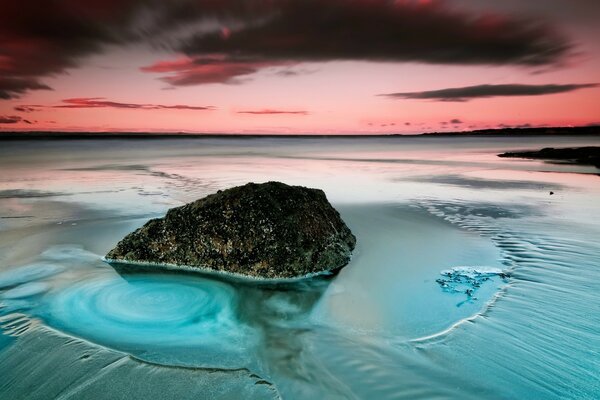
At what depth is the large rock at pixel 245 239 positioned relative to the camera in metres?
5.13

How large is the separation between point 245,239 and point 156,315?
1.56 meters

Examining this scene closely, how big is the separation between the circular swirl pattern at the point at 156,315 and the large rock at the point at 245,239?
0.43m

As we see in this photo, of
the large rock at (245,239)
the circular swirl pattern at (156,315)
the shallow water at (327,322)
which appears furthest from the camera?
the large rock at (245,239)

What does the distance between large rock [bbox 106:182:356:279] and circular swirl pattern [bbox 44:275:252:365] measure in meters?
0.43

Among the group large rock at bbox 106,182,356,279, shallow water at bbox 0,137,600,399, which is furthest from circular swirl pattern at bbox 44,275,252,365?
large rock at bbox 106,182,356,279

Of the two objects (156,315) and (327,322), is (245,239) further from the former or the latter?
(327,322)

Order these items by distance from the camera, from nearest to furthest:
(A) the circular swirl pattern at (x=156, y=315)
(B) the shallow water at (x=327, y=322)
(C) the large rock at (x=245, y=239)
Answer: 1. (B) the shallow water at (x=327, y=322)
2. (A) the circular swirl pattern at (x=156, y=315)
3. (C) the large rock at (x=245, y=239)

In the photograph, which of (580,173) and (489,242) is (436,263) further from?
(580,173)

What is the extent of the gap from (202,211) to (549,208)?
8.37 m

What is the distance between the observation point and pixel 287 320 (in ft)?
12.9

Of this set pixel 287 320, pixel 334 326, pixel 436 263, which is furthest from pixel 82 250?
pixel 436 263

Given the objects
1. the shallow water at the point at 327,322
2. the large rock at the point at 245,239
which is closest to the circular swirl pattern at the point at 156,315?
the shallow water at the point at 327,322

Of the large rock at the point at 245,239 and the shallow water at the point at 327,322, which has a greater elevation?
the large rock at the point at 245,239

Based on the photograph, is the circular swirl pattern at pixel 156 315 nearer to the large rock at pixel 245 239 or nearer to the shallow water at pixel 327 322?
the shallow water at pixel 327 322
